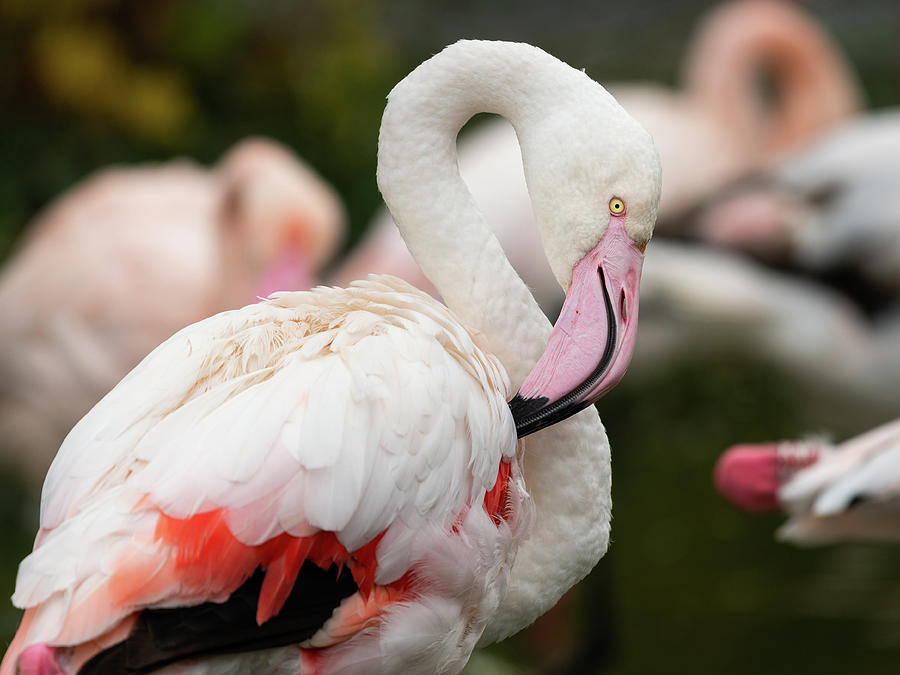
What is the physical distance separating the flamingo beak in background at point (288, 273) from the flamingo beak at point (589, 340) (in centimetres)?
209

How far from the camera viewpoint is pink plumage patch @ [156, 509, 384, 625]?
5.78 ft

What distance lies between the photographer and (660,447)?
6.16m

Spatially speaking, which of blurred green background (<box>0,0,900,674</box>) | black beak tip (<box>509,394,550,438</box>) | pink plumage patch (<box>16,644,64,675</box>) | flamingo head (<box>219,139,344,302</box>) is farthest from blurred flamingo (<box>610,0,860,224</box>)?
pink plumage patch (<box>16,644,64,675</box>)

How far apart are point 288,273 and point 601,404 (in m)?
1.43

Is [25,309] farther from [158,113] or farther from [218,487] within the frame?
[218,487]

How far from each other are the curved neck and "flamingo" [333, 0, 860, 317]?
7.35 ft

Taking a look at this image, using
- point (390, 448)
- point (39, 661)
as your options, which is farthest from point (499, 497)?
point (39, 661)

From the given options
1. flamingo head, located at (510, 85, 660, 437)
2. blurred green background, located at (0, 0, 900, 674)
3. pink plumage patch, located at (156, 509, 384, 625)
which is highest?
flamingo head, located at (510, 85, 660, 437)

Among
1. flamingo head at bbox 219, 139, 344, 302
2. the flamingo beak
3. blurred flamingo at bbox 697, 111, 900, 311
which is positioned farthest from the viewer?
blurred flamingo at bbox 697, 111, 900, 311

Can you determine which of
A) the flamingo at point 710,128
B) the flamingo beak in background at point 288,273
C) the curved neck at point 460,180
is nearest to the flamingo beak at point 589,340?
the curved neck at point 460,180

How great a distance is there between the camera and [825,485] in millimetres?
2803

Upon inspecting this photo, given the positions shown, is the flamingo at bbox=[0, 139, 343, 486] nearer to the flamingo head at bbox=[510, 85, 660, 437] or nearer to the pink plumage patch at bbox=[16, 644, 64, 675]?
the flamingo head at bbox=[510, 85, 660, 437]

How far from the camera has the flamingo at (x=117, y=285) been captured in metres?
4.34

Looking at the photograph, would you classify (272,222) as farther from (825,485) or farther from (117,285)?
(825,485)
